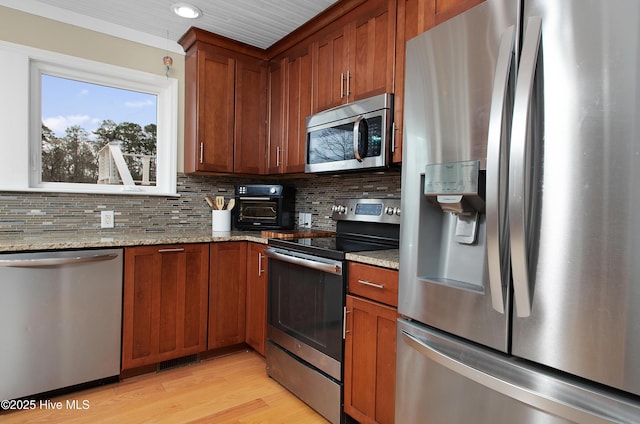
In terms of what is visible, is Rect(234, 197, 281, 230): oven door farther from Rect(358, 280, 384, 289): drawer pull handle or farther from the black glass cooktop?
Rect(358, 280, 384, 289): drawer pull handle

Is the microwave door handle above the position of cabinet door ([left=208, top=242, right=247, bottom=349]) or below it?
above

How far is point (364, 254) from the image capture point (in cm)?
167

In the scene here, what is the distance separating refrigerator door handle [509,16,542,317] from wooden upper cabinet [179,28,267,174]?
7.66 ft

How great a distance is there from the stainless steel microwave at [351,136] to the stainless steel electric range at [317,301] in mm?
290

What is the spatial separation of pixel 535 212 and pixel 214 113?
2.48 meters

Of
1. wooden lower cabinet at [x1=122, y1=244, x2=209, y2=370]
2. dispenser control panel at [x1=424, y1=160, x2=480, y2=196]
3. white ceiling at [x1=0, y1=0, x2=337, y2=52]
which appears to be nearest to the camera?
dispenser control panel at [x1=424, y1=160, x2=480, y2=196]

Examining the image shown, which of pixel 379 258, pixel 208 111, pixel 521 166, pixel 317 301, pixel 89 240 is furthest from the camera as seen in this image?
pixel 208 111

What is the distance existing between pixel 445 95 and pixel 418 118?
125mm

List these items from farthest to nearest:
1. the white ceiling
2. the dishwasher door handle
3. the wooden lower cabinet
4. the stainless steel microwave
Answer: the white ceiling, the wooden lower cabinet, the stainless steel microwave, the dishwasher door handle

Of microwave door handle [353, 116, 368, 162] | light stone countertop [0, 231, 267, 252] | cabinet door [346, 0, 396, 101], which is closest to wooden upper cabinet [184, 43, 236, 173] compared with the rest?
light stone countertop [0, 231, 267, 252]

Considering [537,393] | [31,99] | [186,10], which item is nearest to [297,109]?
[186,10]

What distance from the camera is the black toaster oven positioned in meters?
2.92

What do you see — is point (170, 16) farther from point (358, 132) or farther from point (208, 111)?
point (358, 132)

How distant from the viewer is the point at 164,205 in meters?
2.88
